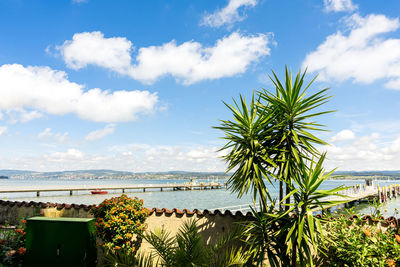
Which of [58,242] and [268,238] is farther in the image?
[58,242]

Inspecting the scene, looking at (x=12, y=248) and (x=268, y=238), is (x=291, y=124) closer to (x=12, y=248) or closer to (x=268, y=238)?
(x=268, y=238)

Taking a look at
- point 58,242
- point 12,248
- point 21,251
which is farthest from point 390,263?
point 12,248

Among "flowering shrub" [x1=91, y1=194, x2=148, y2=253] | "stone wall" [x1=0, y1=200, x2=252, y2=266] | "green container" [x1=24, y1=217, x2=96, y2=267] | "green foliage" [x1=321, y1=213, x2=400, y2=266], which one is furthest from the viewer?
"stone wall" [x1=0, y1=200, x2=252, y2=266]

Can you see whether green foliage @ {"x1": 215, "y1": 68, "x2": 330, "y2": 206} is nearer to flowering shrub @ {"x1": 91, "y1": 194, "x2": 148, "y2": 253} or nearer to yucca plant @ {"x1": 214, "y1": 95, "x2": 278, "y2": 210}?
yucca plant @ {"x1": 214, "y1": 95, "x2": 278, "y2": 210}

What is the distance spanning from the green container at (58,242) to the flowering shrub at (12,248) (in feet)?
0.54

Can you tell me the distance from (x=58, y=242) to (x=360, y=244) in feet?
22.3

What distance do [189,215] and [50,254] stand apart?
3.52 meters

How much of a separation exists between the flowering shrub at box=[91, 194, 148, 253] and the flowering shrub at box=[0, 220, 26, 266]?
6.32 ft

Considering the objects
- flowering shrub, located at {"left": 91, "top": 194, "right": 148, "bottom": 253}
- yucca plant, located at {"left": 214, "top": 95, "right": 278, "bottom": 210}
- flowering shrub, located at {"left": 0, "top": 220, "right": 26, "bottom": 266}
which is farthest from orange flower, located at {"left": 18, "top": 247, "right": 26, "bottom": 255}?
yucca plant, located at {"left": 214, "top": 95, "right": 278, "bottom": 210}

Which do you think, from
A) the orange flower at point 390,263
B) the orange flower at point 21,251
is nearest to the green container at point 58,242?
the orange flower at point 21,251

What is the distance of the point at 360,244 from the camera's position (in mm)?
Result: 5105

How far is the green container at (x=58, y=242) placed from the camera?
612cm

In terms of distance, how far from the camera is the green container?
6.12 meters

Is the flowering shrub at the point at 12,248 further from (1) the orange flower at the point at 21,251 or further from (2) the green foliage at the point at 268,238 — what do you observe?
(2) the green foliage at the point at 268,238
